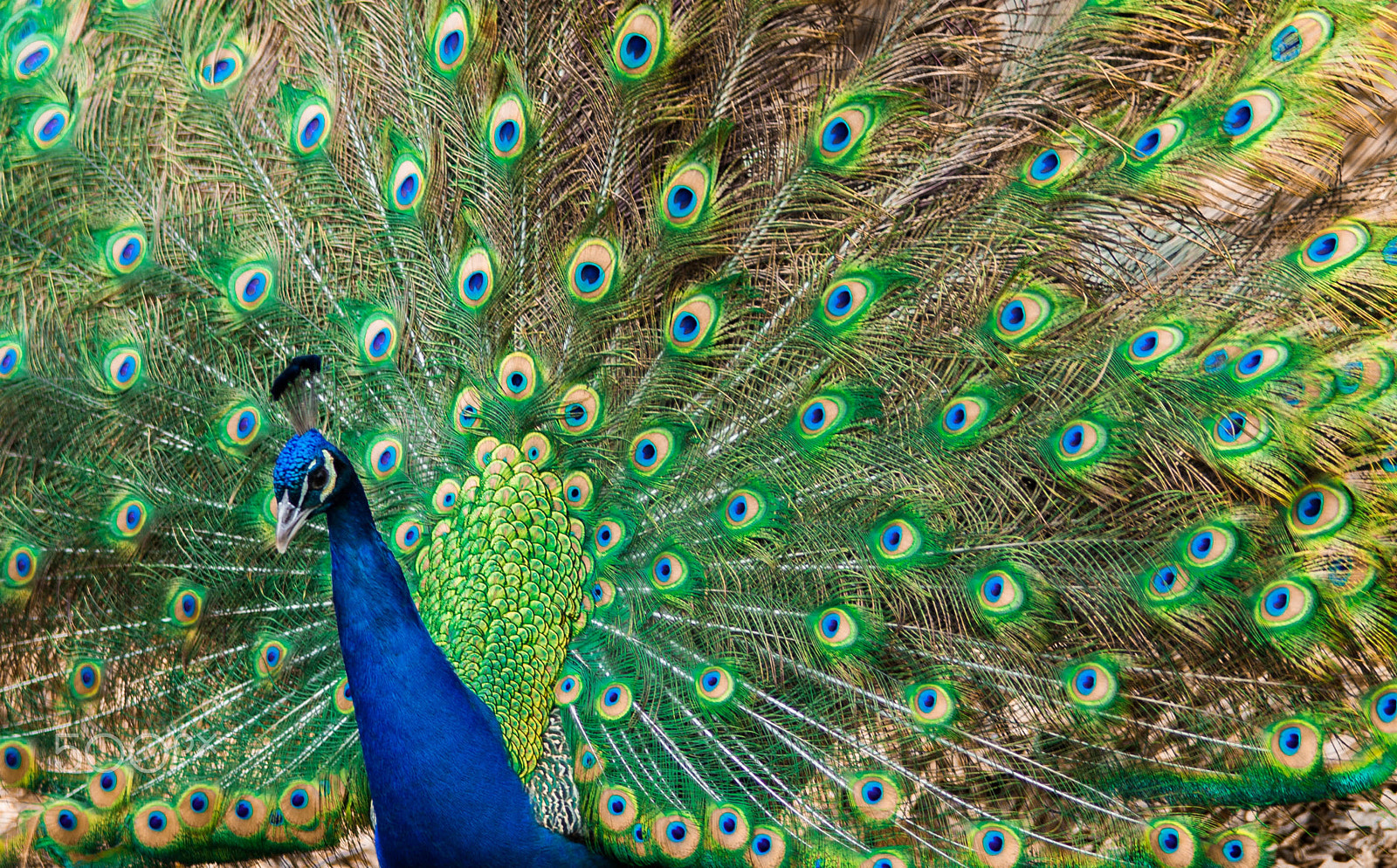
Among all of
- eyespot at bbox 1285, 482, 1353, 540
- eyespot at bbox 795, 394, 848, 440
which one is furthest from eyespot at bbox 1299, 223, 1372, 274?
eyespot at bbox 795, 394, 848, 440

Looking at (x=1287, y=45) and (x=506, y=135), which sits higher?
(x=506, y=135)

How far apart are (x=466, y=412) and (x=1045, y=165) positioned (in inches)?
49.3

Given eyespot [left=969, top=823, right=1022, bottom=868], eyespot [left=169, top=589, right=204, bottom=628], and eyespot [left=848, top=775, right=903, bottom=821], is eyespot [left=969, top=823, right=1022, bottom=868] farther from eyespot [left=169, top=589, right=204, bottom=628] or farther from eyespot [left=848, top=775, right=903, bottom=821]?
eyespot [left=169, top=589, right=204, bottom=628]

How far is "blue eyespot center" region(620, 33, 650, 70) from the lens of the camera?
220 cm

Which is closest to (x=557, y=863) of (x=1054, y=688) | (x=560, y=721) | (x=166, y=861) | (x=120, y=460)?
(x=560, y=721)

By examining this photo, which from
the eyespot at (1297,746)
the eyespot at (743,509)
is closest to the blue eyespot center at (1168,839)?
the eyespot at (1297,746)

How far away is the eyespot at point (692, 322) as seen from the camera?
2377mm

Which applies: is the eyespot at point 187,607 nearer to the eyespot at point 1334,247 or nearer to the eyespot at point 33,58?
the eyespot at point 33,58

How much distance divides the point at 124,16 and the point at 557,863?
1.97m

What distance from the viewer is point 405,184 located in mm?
2406

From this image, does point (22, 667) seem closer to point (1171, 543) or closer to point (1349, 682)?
point (1171, 543)

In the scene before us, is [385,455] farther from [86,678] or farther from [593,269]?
[86,678]

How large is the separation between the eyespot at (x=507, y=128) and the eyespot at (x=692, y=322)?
1.52 feet

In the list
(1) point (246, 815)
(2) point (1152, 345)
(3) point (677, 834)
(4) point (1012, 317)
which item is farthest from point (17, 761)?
(2) point (1152, 345)
